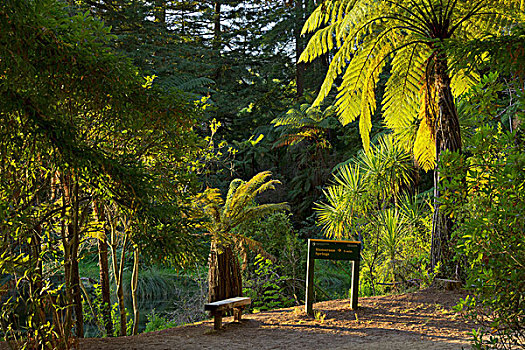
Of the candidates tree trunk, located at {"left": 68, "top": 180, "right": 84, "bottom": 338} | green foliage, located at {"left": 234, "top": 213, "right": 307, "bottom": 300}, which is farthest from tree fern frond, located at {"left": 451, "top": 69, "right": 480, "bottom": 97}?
tree trunk, located at {"left": 68, "top": 180, "right": 84, "bottom": 338}

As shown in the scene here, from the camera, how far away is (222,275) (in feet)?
21.4

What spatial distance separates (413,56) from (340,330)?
397 centimetres

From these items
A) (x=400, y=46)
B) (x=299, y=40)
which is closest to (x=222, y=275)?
(x=400, y=46)

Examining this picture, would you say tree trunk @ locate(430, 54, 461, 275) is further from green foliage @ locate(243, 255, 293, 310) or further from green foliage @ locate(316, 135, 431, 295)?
green foliage @ locate(243, 255, 293, 310)

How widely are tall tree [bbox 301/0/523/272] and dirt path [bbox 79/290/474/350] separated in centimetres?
112

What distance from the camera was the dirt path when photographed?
186 inches

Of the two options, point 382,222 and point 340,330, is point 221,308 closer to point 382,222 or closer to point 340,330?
point 340,330

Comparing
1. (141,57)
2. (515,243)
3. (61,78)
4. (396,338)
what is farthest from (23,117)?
(141,57)

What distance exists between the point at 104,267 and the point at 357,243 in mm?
3163

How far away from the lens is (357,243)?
6.34 m

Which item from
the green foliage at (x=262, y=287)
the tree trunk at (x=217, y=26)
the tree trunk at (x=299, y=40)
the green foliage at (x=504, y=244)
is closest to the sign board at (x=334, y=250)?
the green foliage at (x=262, y=287)

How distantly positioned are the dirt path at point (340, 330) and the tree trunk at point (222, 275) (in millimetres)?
390

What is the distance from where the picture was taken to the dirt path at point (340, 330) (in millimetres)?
4723

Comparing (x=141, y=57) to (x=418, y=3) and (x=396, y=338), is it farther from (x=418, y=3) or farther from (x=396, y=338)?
(x=396, y=338)
